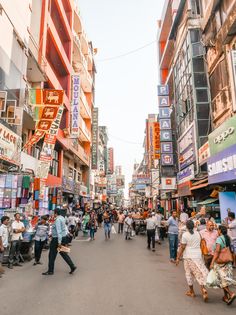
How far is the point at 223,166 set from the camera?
11125 mm

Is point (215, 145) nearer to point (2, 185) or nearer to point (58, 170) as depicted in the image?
point (2, 185)

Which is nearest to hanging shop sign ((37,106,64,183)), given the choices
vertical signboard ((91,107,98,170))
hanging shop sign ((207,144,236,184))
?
hanging shop sign ((207,144,236,184))

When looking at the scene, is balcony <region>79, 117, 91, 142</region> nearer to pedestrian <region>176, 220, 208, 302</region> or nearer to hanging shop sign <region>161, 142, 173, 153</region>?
hanging shop sign <region>161, 142, 173, 153</region>

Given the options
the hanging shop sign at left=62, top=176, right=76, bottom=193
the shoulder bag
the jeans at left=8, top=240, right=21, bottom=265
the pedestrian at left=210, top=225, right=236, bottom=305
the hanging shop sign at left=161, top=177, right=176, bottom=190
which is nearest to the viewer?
the pedestrian at left=210, top=225, right=236, bottom=305

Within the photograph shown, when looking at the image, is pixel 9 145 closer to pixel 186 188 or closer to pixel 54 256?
pixel 54 256

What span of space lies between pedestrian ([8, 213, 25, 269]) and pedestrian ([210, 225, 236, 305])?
21.2ft

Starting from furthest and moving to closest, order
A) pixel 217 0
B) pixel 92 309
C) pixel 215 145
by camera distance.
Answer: pixel 217 0 → pixel 215 145 → pixel 92 309

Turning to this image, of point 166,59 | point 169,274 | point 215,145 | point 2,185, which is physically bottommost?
point 169,274

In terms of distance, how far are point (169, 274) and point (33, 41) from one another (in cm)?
1720

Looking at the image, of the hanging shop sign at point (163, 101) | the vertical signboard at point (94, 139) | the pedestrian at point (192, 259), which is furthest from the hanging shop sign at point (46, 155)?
the vertical signboard at point (94, 139)

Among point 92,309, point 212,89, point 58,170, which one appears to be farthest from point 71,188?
point 92,309

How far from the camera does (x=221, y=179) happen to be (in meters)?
11.3

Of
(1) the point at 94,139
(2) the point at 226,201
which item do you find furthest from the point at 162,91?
(1) the point at 94,139

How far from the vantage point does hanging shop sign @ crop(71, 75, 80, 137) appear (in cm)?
2609
